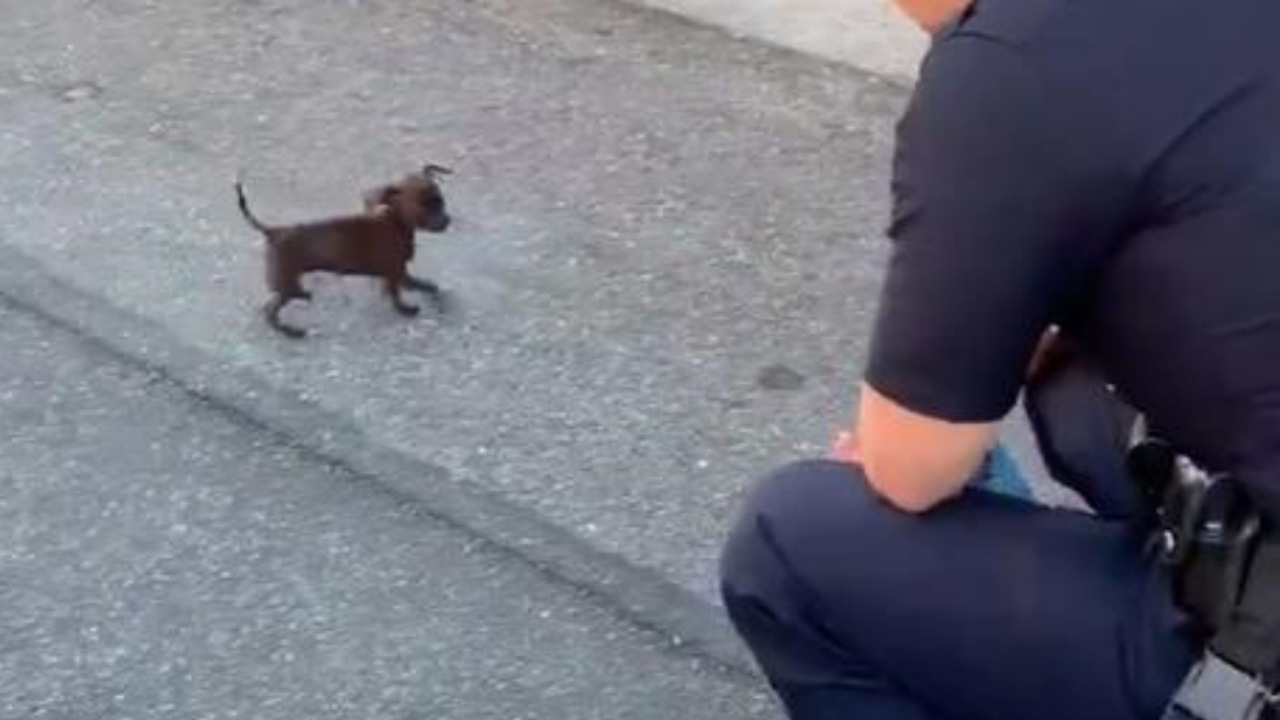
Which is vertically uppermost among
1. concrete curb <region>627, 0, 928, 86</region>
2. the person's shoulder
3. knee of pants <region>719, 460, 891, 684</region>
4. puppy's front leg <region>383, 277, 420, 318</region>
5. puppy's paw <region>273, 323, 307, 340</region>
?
the person's shoulder

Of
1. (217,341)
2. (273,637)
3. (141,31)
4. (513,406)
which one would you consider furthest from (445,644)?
(141,31)

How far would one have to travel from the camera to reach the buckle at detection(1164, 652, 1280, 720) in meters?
2.46

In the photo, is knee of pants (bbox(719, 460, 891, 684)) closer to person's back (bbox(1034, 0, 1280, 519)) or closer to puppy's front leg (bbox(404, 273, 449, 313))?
person's back (bbox(1034, 0, 1280, 519))

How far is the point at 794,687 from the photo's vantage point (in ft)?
9.16

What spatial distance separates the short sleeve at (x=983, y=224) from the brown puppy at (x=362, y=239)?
156 centimetres

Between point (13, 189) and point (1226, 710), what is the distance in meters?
2.59

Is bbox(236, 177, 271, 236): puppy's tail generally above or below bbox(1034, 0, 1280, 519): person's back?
below

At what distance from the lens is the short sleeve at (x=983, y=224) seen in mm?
2340

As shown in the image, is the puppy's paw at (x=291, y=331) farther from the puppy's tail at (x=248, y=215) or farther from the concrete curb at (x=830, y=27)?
the concrete curb at (x=830, y=27)

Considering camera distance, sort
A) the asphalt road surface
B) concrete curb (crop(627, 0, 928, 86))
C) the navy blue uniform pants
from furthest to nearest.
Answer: concrete curb (crop(627, 0, 928, 86))
the asphalt road surface
the navy blue uniform pants

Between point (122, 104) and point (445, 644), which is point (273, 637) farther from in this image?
point (122, 104)

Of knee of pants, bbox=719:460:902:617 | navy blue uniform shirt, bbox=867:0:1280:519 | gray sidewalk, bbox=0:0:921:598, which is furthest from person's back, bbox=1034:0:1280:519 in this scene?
gray sidewalk, bbox=0:0:921:598

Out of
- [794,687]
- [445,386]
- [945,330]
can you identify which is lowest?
[445,386]

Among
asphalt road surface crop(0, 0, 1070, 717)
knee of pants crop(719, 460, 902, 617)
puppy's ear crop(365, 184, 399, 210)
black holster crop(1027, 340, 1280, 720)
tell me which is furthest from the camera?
puppy's ear crop(365, 184, 399, 210)
